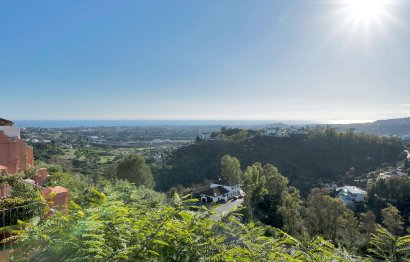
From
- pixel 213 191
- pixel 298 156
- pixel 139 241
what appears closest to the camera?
pixel 139 241

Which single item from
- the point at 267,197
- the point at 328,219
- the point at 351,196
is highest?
the point at 328,219

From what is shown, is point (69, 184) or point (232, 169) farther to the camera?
point (232, 169)

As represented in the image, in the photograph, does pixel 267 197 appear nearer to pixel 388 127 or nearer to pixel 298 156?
pixel 298 156

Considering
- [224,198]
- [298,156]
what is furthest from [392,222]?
[298,156]

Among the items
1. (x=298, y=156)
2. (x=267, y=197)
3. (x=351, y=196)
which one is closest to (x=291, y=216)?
(x=267, y=197)

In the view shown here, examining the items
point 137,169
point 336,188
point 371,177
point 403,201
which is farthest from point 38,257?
point 371,177

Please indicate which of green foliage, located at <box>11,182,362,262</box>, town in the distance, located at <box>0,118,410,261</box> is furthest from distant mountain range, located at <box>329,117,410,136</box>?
green foliage, located at <box>11,182,362,262</box>

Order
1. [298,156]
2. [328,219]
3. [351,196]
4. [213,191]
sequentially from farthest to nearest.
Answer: [298,156], [351,196], [213,191], [328,219]

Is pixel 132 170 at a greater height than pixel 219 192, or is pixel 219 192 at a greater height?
pixel 132 170
